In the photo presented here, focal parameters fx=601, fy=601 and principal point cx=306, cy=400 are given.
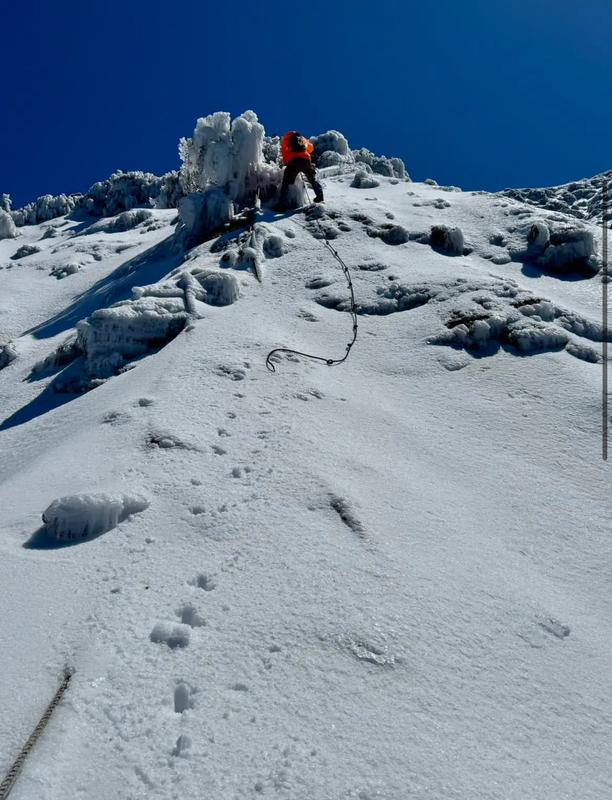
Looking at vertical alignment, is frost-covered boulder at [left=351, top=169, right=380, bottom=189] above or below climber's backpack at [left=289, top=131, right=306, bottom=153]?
below

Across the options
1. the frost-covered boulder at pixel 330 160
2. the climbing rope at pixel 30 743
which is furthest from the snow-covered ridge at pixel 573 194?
the climbing rope at pixel 30 743

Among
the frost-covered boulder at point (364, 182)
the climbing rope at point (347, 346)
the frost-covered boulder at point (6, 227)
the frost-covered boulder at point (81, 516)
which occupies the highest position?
→ the frost-covered boulder at point (6, 227)

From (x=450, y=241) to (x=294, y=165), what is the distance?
8.20m

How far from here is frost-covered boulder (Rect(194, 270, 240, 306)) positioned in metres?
17.6

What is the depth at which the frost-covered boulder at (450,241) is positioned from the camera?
2156cm

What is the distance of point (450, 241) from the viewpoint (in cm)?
2155

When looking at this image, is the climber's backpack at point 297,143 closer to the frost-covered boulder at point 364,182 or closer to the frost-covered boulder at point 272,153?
the frost-covered boulder at point 364,182

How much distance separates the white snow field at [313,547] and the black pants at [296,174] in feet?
25.8

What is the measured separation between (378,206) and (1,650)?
75.1 ft

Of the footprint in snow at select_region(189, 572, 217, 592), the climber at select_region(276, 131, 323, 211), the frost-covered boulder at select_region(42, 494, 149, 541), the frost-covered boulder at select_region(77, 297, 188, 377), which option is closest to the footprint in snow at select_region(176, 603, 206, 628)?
the footprint in snow at select_region(189, 572, 217, 592)

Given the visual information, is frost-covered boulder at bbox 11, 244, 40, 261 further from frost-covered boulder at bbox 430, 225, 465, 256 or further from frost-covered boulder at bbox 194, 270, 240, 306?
frost-covered boulder at bbox 430, 225, 465, 256

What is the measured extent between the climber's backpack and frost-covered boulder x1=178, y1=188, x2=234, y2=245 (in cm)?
377

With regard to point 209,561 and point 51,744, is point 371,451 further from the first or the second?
point 51,744

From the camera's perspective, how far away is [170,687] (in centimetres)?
593
